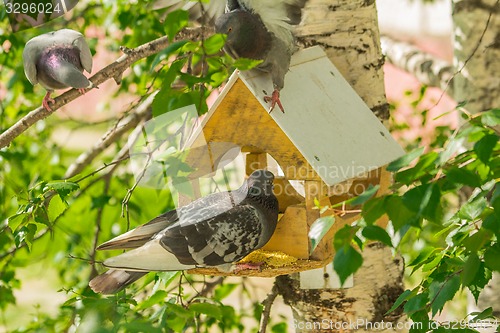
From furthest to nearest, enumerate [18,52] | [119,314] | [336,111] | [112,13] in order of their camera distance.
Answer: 1. [112,13]
2. [18,52]
3. [336,111]
4. [119,314]

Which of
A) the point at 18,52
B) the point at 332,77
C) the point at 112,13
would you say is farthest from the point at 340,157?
the point at 112,13

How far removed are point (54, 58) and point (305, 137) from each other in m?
1.18

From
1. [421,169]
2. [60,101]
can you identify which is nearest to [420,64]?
[60,101]

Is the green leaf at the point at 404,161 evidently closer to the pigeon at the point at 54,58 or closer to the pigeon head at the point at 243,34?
the pigeon head at the point at 243,34

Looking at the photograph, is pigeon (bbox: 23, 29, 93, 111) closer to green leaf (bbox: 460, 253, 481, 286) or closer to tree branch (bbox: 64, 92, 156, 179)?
tree branch (bbox: 64, 92, 156, 179)

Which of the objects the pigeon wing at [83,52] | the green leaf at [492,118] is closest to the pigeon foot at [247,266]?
the green leaf at [492,118]

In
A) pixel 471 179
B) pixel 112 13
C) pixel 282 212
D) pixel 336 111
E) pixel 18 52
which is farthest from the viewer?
pixel 112 13

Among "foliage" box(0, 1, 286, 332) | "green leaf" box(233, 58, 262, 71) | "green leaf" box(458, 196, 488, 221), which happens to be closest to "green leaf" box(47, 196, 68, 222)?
"foliage" box(0, 1, 286, 332)

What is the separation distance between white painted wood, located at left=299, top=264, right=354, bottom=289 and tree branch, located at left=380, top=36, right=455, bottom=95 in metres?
1.48

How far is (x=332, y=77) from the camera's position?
2.37 meters

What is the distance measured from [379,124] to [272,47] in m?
0.45

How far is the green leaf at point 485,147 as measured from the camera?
140 cm

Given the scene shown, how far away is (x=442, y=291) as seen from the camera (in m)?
1.70

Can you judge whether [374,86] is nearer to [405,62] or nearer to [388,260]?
[388,260]
